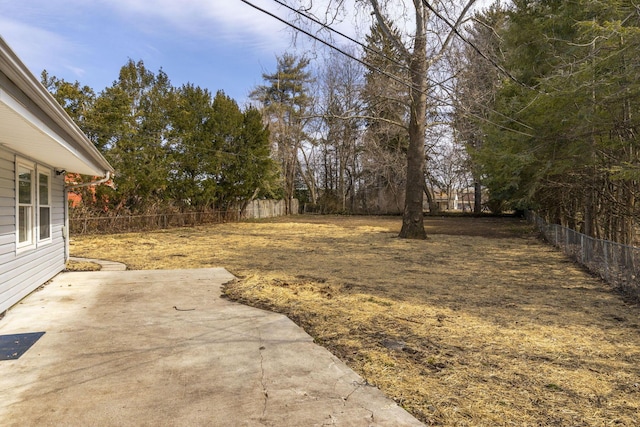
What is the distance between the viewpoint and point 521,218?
29.1 meters

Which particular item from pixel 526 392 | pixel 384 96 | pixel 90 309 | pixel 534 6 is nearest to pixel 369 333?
pixel 526 392

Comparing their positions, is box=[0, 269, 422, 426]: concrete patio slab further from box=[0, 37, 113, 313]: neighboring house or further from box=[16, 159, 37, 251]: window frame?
box=[16, 159, 37, 251]: window frame

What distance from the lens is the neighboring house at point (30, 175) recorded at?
9.78 feet

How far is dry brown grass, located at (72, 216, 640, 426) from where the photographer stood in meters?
2.71

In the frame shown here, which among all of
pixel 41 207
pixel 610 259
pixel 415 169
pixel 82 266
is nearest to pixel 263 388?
pixel 41 207

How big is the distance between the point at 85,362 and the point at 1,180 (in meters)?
2.82

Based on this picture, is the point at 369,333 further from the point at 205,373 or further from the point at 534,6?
the point at 534,6

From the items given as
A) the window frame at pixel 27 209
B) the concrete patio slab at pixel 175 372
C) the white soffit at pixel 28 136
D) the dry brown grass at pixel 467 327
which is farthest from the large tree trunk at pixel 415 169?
the window frame at pixel 27 209

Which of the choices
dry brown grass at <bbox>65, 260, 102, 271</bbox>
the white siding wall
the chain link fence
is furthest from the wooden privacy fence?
the chain link fence

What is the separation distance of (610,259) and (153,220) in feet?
54.9

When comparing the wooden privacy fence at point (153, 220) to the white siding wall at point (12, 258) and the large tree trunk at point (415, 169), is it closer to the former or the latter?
the white siding wall at point (12, 258)

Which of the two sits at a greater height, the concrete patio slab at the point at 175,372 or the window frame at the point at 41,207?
the window frame at the point at 41,207

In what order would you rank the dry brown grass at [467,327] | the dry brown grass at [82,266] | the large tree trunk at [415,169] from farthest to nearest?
1. the large tree trunk at [415,169]
2. the dry brown grass at [82,266]
3. the dry brown grass at [467,327]

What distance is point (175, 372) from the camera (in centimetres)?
310
